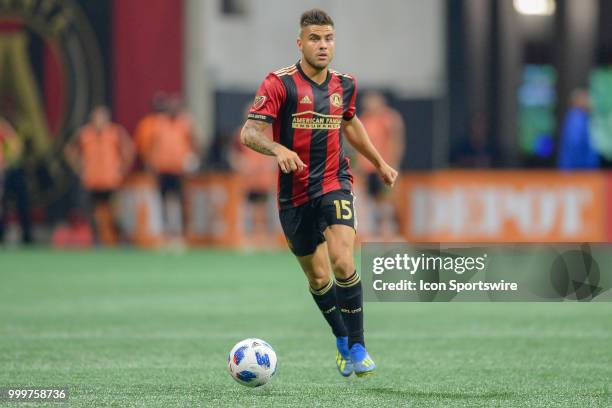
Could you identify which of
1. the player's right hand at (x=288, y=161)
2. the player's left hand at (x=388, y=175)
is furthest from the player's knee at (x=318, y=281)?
the player's right hand at (x=288, y=161)

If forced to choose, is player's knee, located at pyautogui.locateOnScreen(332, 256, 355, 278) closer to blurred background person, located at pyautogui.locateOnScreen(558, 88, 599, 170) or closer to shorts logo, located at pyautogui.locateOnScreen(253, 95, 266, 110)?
shorts logo, located at pyautogui.locateOnScreen(253, 95, 266, 110)

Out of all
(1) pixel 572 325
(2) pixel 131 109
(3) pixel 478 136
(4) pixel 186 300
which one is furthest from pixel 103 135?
(1) pixel 572 325

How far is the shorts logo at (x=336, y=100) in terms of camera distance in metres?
7.87

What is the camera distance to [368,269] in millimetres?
7699

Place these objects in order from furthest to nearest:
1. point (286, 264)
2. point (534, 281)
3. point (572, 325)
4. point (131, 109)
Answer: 1. point (131, 109)
2. point (286, 264)
3. point (572, 325)
4. point (534, 281)

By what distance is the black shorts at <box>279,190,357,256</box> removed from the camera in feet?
25.6

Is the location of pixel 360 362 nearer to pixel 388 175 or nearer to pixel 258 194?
pixel 388 175

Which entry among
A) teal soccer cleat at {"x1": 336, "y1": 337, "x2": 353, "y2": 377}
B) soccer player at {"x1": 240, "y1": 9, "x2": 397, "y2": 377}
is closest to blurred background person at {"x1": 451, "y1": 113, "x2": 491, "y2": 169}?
soccer player at {"x1": 240, "y1": 9, "x2": 397, "y2": 377}

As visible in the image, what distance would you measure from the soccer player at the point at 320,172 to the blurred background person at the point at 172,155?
12.6 meters

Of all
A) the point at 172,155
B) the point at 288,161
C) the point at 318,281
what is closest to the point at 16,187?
the point at 172,155

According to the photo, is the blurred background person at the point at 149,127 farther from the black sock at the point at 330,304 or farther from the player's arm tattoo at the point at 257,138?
the player's arm tattoo at the point at 257,138

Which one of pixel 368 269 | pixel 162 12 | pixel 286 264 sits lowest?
pixel 286 264

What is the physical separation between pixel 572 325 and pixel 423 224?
29.2 feet

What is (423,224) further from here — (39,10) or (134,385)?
(134,385)
